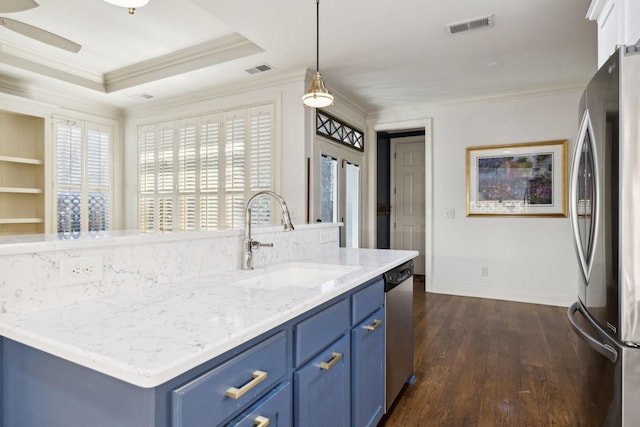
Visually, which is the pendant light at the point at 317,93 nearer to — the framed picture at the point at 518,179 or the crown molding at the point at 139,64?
the crown molding at the point at 139,64

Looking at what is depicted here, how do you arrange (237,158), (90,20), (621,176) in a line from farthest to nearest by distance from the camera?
1. (237,158)
2. (90,20)
3. (621,176)

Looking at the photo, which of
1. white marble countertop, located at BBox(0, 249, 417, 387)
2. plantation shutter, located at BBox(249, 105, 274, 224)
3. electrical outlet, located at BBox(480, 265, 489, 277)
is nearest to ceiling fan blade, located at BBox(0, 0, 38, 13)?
white marble countertop, located at BBox(0, 249, 417, 387)

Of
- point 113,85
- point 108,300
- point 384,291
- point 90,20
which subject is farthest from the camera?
point 113,85

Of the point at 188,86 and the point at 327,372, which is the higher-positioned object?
the point at 188,86

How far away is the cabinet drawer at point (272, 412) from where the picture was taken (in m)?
0.94

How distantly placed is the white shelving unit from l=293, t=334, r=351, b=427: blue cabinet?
436cm

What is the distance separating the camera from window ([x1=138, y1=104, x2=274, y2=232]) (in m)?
4.12

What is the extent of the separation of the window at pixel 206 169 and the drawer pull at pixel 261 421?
3105 millimetres

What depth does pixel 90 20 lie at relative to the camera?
3.25 m

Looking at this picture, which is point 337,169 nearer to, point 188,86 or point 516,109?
point 188,86

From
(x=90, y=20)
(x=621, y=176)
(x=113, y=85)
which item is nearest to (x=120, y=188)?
(x=113, y=85)

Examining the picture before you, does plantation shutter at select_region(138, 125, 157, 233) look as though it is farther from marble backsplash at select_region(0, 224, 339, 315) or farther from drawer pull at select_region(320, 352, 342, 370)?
drawer pull at select_region(320, 352, 342, 370)

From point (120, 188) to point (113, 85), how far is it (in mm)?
1492

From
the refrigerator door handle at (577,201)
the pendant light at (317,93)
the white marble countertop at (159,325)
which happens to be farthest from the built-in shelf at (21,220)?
the refrigerator door handle at (577,201)
